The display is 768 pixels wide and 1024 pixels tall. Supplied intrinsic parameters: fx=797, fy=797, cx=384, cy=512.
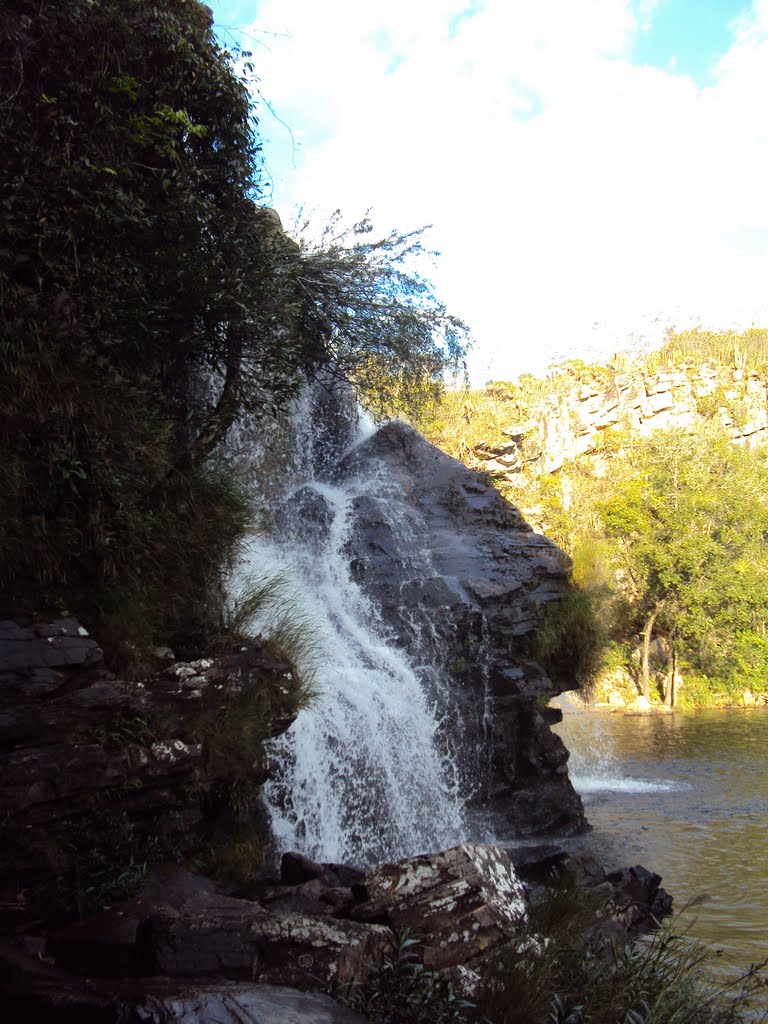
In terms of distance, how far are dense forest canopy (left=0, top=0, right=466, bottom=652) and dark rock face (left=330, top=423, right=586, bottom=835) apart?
374 centimetres

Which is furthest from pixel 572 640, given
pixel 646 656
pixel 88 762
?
pixel 646 656

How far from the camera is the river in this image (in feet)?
26.2

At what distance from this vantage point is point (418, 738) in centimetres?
938

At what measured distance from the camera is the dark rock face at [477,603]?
34.1 ft

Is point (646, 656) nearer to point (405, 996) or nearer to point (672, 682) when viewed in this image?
point (672, 682)

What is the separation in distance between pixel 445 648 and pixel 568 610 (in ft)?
8.79

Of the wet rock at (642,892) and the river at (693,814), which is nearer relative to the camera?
the wet rock at (642,892)

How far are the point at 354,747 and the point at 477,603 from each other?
3509mm

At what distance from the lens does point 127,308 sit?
284 inches

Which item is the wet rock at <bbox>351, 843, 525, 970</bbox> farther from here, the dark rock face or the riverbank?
the riverbank

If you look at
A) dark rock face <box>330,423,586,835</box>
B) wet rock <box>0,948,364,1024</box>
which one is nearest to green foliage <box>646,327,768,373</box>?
dark rock face <box>330,423,586,835</box>

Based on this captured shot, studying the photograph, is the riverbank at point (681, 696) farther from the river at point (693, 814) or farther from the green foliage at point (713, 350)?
the green foliage at point (713, 350)

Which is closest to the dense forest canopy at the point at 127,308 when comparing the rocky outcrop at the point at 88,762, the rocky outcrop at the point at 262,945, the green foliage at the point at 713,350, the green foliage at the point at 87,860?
the rocky outcrop at the point at 88,762

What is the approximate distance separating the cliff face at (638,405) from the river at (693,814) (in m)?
24.5
